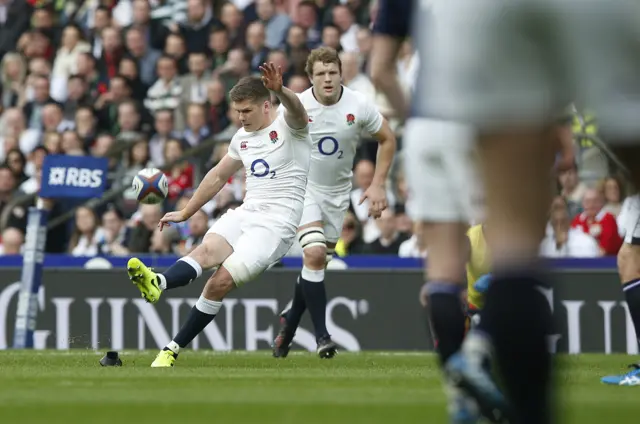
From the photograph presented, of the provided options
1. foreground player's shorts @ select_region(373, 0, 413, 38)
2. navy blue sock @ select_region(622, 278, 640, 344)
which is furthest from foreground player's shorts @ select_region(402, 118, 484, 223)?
navy blue sock @ select_region(622, 278, 640, 344)

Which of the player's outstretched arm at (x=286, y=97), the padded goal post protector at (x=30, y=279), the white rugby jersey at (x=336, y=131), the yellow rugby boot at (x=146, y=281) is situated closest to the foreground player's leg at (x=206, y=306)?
the yellow rugby boot at (x=146, y=281)

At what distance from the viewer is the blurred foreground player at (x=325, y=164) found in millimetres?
11594

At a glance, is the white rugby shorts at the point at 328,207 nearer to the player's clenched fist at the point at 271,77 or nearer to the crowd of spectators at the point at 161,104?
the player's clenched fist at the point at 271,77

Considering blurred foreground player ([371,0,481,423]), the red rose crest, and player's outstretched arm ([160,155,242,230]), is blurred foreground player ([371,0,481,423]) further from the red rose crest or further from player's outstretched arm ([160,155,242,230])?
the red rose crest

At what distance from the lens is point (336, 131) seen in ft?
39.1

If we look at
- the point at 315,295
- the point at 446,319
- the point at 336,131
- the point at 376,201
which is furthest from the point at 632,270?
the point at 446,319

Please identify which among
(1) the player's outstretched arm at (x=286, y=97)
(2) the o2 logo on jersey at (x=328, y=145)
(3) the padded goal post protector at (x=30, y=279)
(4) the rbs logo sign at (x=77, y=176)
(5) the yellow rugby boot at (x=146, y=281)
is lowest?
(3) the padded goal post protector at (x=30, y=279)

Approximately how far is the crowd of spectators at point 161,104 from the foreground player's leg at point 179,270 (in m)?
4.79

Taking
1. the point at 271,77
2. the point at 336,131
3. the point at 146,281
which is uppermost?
the point at 271,77

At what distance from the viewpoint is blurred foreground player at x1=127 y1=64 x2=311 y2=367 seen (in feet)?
32.9

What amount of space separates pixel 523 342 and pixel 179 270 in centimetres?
631

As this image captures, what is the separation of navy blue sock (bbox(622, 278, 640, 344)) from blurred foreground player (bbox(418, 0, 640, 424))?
5.14 metres

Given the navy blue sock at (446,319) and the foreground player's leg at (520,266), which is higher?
the foreground player's leg at (520,266)

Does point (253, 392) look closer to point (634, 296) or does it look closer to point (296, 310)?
point (634, 296)
